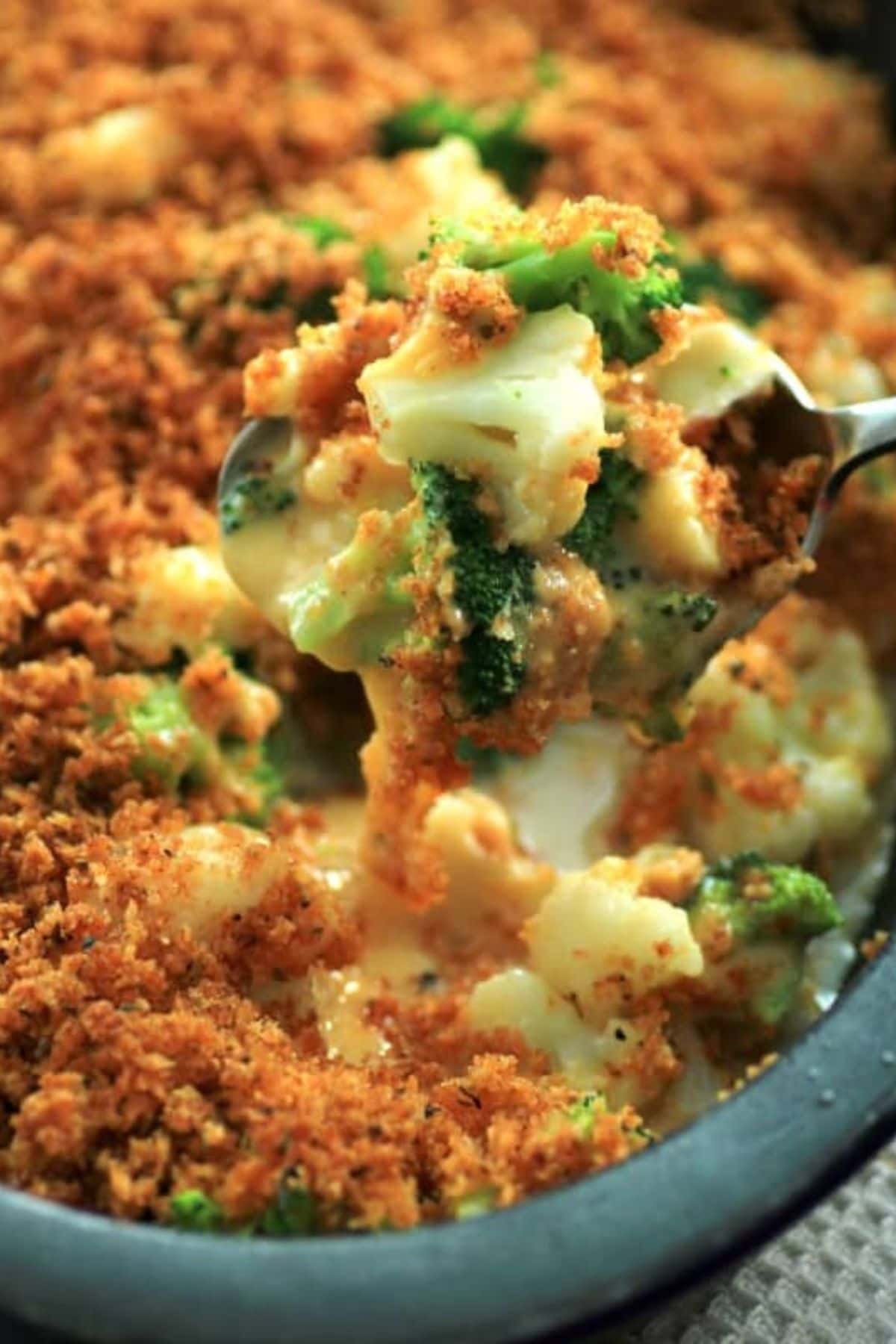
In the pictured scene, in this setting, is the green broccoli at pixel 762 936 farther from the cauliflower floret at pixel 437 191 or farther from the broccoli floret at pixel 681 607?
the cauliflower floret at pixel 437 191

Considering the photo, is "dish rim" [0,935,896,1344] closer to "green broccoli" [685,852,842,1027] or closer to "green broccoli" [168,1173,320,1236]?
"green broccoli" [168,1173,320,1236]

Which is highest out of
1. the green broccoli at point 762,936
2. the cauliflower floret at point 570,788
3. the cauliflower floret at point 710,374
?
the cauliflower floret at point 710,374

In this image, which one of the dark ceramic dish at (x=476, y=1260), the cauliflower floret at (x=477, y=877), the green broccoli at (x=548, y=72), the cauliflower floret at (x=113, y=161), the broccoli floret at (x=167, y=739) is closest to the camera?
the dark ceramic dish at (x=476, y=1260)

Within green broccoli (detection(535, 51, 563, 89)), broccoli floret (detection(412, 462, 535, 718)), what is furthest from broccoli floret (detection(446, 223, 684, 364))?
green broccoli (detection(535, 51, 563, 89))

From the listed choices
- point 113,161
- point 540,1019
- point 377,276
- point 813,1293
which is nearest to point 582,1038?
point 540,1019

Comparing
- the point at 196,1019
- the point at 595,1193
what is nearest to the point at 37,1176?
the point at 196,1019

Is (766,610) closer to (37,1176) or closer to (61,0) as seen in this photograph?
(37,1176)

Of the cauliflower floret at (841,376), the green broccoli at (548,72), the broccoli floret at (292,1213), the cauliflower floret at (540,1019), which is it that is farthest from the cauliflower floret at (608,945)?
the green broccoli at (548,72)
